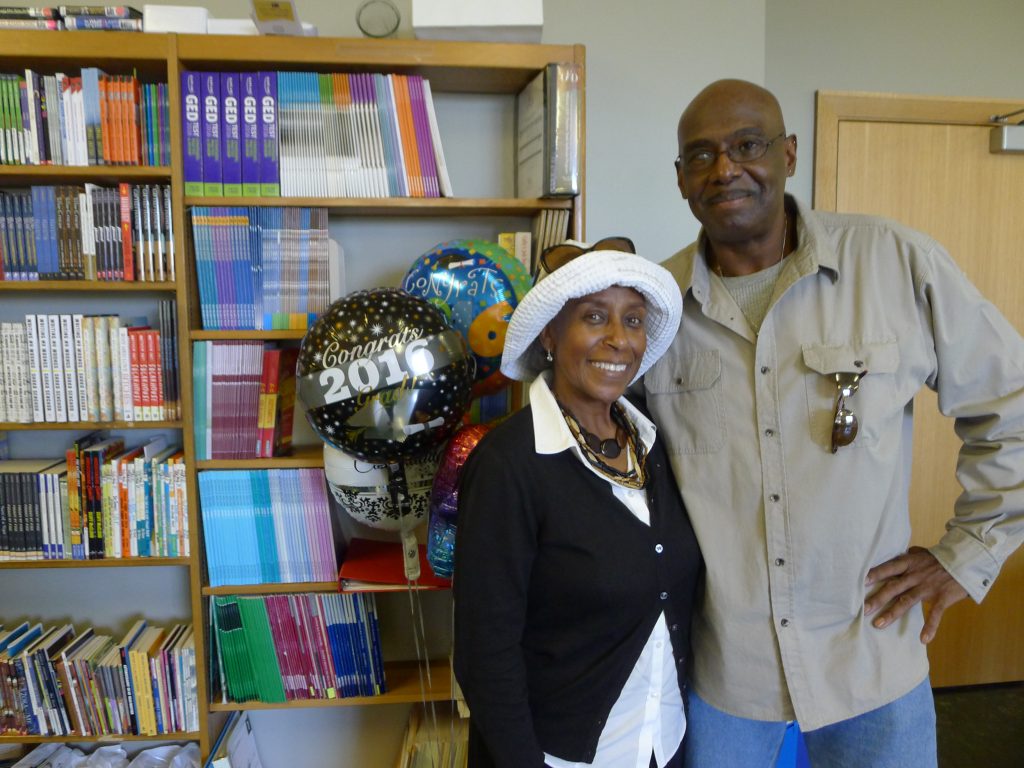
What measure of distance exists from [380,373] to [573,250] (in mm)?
446

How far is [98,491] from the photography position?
5.93 feet

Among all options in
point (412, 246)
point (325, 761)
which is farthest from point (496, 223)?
point (325, 761)

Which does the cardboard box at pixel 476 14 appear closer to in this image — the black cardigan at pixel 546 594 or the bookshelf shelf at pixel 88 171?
the bookshelf shelf at pixel 88 171

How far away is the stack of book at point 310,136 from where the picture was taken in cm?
169

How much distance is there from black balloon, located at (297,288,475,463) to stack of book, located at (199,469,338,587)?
0.50 m

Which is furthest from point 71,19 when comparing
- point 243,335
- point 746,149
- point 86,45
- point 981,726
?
point 981,726

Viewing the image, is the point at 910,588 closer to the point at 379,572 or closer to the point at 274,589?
the point at 379,572

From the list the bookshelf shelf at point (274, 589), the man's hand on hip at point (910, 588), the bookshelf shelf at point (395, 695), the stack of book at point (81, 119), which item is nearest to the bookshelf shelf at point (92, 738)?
the bookshelf shelf at point (395, 695)

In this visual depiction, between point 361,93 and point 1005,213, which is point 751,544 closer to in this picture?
point 361,93

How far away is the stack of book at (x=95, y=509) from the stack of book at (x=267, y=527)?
10cm

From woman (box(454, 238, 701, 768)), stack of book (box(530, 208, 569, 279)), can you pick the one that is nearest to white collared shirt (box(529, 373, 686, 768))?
woman (box(454, 238, 701, 768))

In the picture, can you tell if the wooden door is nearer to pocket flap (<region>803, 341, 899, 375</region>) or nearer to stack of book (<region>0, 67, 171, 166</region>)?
pocket flap (<region>803, 341, 899, 375</region>)

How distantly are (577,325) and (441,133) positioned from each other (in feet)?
3.64

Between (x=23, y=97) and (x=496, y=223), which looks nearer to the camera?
(x=23, y=97)
